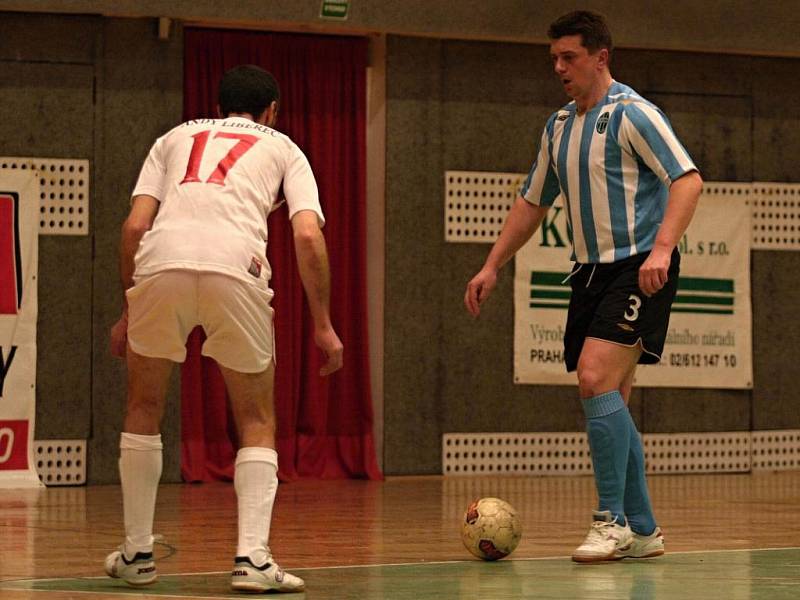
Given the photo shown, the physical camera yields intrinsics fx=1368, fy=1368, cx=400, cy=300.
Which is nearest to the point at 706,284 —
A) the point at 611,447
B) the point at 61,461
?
the point at 61,461

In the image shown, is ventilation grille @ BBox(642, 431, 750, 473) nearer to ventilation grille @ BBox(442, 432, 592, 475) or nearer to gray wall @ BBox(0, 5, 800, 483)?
gray wall @ BBox(0, 5, 800, 483)

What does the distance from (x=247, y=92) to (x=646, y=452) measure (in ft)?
19.3

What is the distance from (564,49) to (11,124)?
15.2ft

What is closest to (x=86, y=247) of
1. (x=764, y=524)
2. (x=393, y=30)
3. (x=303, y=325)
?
(x=303, y=325)

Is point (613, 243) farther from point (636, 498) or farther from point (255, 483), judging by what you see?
point (255, 483)

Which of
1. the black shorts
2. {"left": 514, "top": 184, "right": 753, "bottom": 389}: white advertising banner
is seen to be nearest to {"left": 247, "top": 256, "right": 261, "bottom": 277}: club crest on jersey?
the black shorts

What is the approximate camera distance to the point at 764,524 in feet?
20.0

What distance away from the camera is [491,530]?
4633 millimetres

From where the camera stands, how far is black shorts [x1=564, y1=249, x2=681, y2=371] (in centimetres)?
461

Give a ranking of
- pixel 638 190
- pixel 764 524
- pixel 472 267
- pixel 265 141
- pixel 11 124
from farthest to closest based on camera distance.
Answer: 1. pixel 472 267
2. pixel 11 124
3. pixel 764 524
4. pixel 638 190
5. pixel 265 141

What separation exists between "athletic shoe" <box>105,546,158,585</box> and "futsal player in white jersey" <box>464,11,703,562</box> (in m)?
1.45

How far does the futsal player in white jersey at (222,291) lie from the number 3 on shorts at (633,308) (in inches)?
45.6

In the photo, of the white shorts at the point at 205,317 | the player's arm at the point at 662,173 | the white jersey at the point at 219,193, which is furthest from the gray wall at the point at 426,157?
the white shorts at the point at 205,317

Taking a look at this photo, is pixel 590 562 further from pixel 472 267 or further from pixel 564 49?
pixel 472 267
